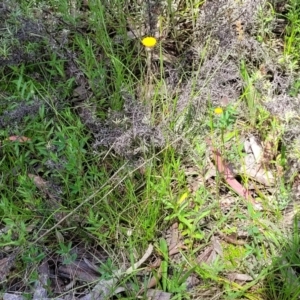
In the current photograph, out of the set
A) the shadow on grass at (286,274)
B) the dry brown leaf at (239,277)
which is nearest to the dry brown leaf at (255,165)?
the shadow on grass at (286,274)

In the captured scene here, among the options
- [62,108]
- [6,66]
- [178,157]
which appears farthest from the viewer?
[6,66]

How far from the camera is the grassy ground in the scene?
5.73 feet

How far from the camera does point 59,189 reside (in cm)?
190

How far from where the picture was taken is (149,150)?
6.38ft

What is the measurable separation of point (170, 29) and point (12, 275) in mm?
1327

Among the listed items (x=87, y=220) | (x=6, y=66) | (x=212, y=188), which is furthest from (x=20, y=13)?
(x=212, y=188)

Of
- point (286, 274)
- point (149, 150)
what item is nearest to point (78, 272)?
point (149, 150)

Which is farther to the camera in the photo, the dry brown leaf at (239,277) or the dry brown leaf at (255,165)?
the dry brown leaf at (255,165)

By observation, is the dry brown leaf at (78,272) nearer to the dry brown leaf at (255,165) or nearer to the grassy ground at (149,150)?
the grassy ground at (149,150)

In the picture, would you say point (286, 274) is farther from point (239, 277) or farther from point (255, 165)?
point (255, 165)

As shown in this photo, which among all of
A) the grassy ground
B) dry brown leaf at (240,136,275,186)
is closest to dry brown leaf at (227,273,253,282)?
the grassy ground

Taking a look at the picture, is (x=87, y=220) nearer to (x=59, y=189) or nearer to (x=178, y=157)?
(x=59, y=189)

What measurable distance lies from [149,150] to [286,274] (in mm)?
684

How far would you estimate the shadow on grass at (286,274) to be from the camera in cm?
162
